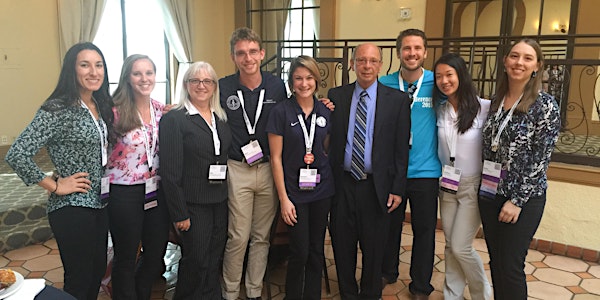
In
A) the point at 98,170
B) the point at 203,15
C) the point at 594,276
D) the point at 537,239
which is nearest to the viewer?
the point at 98,170

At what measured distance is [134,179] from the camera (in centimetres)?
210

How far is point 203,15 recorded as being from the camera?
25.2 ft

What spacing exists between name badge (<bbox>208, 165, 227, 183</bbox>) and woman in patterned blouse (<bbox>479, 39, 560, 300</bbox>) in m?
1.34

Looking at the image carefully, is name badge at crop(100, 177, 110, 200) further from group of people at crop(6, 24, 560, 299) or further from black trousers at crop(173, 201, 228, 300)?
black trousers at crop(173, 201, 228, 300)

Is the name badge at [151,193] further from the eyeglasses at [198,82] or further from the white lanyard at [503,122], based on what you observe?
the white lanyard at [503,122]

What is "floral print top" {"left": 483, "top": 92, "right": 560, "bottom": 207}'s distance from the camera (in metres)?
1.96

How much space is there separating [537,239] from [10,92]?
5.87m

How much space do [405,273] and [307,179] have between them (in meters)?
1.33

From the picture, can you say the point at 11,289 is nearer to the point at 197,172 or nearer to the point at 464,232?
the point at 197,172

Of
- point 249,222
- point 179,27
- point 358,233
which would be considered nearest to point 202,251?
point 249,222

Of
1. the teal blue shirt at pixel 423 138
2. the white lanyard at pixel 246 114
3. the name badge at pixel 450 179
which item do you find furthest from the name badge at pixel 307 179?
the name badge at pixel 450 179

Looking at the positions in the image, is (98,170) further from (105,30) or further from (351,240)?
(105,30)

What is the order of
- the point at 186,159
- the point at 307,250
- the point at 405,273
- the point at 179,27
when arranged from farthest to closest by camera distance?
the point at 179,27 < the point at 405,273 < the point at 307,250 < the point at 186,159

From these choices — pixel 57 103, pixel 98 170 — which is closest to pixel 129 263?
pixel 98 170
